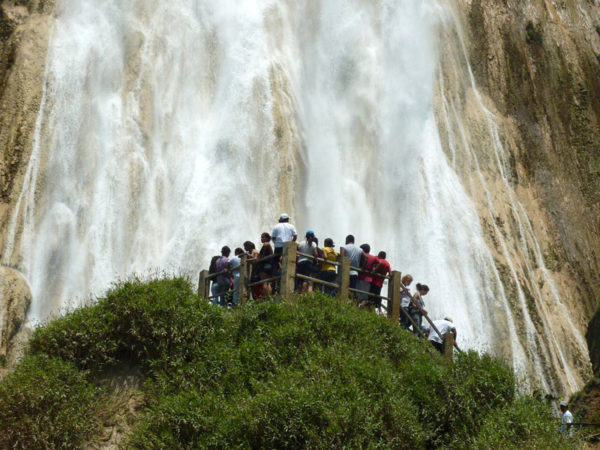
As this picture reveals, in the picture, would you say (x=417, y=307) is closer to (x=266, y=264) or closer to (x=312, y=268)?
(x=312, y=268)

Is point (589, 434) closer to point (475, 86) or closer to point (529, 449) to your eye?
point (529, 449)

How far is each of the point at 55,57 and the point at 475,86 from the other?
1567 cm

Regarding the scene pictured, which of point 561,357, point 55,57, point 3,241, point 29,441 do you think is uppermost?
point 55,57

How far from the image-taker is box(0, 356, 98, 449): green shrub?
15.4 m

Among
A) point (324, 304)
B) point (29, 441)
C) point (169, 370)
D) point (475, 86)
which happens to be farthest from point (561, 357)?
point (29, 441)

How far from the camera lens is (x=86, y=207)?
28.2m

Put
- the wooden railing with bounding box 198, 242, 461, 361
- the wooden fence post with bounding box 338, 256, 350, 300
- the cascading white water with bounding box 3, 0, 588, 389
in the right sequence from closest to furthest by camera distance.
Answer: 1. the wooden railing with bounding box 198, 242, 461, 361
2. the wooden fence post with bounding box 338, 256, 350, 300
3. the cascading white water with bounding box 3, 0, 588, 389

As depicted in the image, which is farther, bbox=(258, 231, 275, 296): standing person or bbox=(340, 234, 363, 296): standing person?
bbox=(340, 234, 363, 296): standing person

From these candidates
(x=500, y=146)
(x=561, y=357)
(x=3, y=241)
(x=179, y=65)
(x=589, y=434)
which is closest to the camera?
(x=589, y=434)

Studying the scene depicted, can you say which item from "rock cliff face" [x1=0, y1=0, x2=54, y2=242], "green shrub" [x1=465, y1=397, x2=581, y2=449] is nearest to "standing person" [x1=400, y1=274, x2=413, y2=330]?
"green shrub" [x1=465, y1=397, x2=581, y2=449]

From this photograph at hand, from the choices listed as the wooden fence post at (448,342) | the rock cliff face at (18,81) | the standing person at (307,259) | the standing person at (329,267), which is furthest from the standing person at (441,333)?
the rock cliff face at (18,81)

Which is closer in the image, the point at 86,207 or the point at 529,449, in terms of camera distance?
the point at 529,449

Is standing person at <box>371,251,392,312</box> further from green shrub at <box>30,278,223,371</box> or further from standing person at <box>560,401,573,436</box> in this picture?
standing person at <box>560,401,573,436</box>

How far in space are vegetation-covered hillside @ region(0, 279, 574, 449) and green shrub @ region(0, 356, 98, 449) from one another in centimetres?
2
